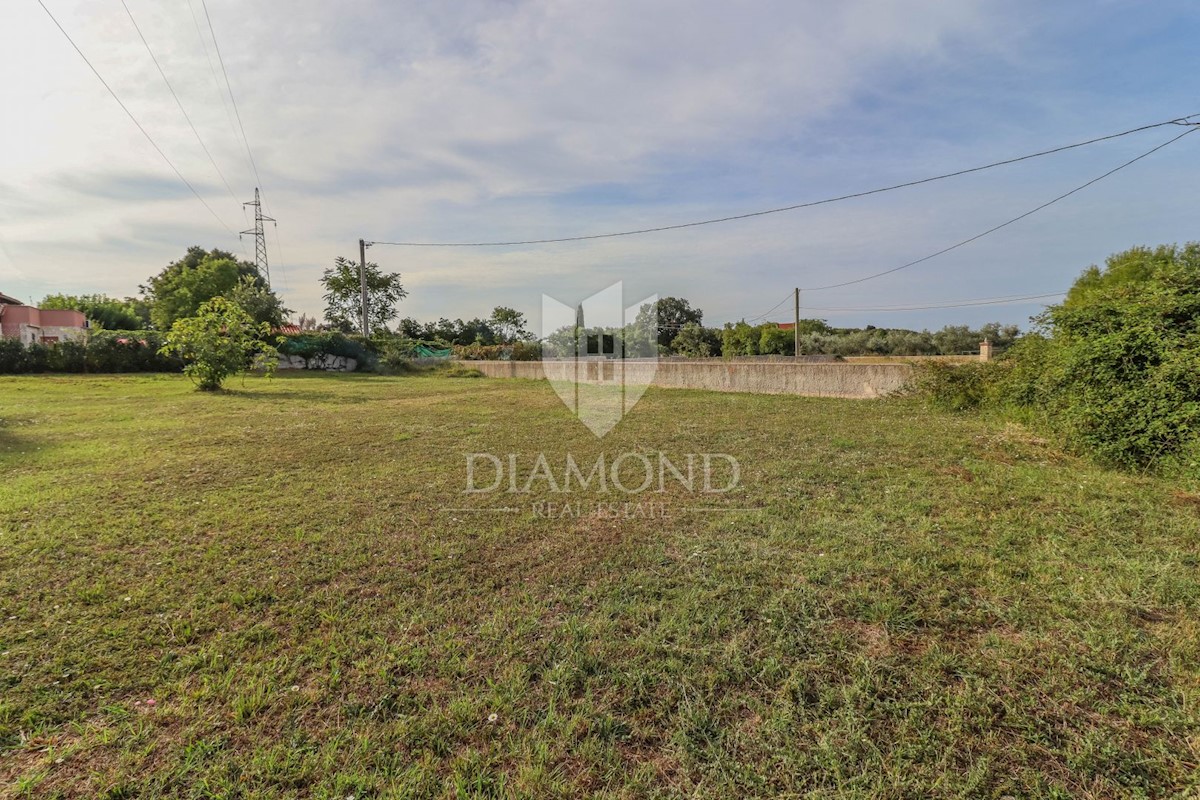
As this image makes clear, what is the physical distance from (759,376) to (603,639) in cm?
1098

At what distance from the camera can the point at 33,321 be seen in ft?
103

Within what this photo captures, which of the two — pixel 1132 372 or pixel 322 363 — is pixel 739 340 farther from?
pixel 1132 372

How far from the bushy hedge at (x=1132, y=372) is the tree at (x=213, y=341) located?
1557cm

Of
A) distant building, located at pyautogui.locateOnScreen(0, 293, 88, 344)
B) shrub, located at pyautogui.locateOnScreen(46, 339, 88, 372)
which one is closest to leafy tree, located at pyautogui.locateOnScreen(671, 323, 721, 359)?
shrub, located at pyautogui.locateOnScreen(46, 339, 88, 372)

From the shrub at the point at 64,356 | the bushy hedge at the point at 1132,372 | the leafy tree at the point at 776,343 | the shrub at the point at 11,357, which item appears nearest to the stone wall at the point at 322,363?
the shrub at the point at 64,356

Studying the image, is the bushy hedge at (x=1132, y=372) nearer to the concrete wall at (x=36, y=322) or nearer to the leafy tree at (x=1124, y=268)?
the leafy tree at (x=1124, y=268)

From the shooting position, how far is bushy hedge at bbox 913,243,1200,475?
428 centimetres

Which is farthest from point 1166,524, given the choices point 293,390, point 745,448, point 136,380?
point 136,380

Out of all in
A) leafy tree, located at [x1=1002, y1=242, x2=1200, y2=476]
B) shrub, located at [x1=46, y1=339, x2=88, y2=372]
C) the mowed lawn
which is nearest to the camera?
the mowed lawn

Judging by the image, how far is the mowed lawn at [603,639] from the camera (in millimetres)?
1617

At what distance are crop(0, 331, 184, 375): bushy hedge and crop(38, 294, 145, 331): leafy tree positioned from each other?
18.7 meters

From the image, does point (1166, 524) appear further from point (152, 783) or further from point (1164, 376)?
point (152, 783)

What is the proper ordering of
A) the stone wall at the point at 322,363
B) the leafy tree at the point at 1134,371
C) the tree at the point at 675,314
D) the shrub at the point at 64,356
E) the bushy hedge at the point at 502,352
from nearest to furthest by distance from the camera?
the leafy tree at the point at 1134,371, the shrub at the point at 64,356, the stone wall at the point at 322,363, the bushy hedge at the point at 502,352, the tree at the point at 675,314

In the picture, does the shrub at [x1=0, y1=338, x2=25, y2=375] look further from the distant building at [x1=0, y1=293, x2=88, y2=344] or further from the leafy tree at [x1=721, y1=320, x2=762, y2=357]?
the leafy tree at [x1=721, y1=320, x2=762, y2=357]
